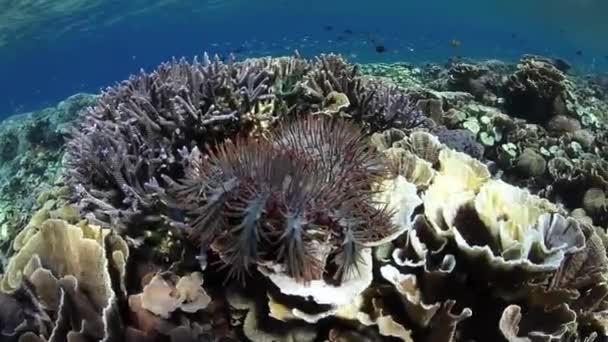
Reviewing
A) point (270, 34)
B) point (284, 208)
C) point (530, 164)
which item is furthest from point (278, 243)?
point (270, 34)

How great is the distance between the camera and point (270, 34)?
13800 cm

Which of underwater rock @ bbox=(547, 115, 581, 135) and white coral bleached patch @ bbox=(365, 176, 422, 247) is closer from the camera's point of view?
white coral bleached patch @ bbox=(365, 176, 422, 247)

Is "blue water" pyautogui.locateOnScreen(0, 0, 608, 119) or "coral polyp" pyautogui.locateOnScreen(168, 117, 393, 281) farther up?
"coral polyp" pyautogui.locateOnScreen(168, 117, 393, 281)

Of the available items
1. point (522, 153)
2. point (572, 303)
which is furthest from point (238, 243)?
point (522, 153)

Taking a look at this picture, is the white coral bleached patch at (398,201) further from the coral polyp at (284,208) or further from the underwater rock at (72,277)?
the underwater rock at (72,277)

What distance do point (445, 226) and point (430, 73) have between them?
13070 millimetres

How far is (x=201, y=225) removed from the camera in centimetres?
270

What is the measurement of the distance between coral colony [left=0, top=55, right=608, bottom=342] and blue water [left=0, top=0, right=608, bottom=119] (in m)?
3.52

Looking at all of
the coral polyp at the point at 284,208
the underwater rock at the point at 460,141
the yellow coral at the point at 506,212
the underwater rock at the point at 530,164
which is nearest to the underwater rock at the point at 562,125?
the underwater rock at the point at 530,164

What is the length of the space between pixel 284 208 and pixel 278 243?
0.69ft

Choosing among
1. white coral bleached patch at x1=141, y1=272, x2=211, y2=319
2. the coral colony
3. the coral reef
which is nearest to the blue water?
the coral reef

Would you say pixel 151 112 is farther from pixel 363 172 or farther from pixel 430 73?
pixel 430 73

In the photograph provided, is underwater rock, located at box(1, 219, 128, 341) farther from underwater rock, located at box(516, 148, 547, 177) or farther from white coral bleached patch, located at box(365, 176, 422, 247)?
underwater rock, located at box(516, 148, 547, 177)

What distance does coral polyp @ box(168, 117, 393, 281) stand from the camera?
258cm
